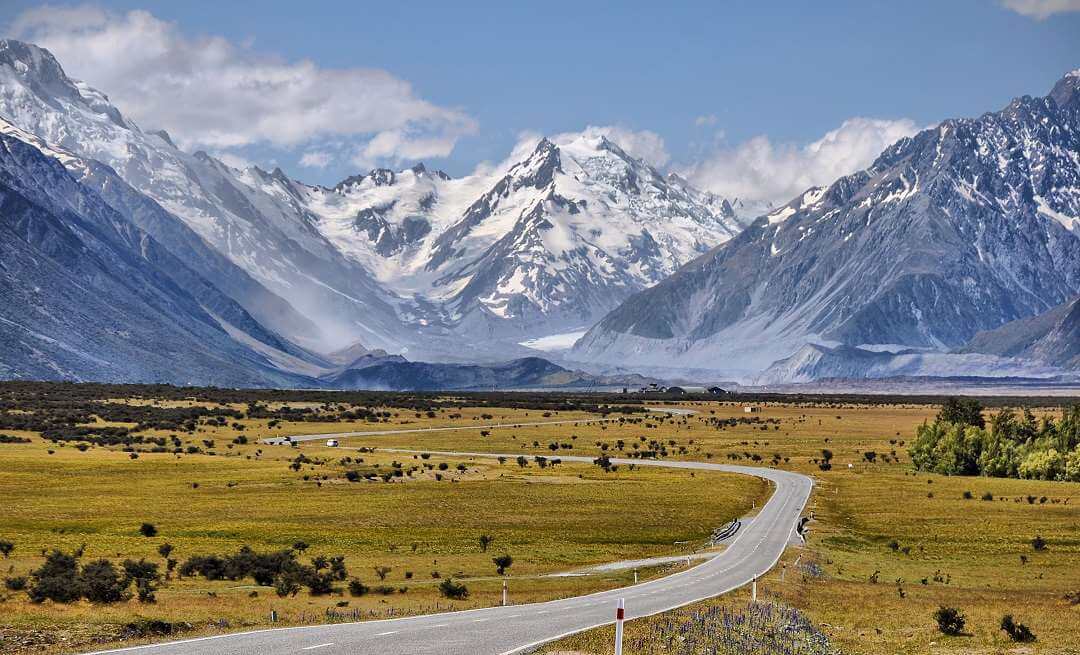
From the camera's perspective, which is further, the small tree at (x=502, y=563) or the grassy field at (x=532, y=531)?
the small tree at (x=502, y=563)

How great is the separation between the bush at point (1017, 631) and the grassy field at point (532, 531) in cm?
44

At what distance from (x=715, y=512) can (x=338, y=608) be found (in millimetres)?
48025

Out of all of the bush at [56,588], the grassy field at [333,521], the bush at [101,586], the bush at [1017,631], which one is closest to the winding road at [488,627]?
the grassy field at [333,521]

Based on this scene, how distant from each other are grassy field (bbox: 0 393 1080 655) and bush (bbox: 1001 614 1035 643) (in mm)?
436

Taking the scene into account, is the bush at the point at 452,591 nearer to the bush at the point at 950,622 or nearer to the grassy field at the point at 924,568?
the grassy field at the point at 924,568

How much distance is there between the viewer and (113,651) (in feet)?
126

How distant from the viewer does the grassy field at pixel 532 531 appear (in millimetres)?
50062

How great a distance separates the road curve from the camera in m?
39.8

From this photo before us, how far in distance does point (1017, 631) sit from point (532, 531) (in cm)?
3947

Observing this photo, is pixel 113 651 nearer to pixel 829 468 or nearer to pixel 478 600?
pixel 478 600

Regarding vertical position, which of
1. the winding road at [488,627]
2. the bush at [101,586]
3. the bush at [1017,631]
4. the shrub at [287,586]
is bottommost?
the bush at [1017,631]

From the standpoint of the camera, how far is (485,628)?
44938 mm

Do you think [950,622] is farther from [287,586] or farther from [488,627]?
[287,586]

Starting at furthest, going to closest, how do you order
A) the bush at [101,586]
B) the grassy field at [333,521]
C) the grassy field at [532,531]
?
1. the grassy field at [333,521]
2. the bush at [101,586]
3. the grassy field at [532,531]
